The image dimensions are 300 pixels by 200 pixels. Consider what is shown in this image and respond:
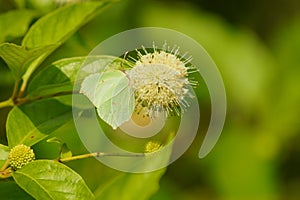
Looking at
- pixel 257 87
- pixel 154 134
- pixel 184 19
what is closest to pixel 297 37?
pixel 257 87

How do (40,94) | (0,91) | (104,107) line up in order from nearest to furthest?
(104,107)
(40,94)
(0,91)

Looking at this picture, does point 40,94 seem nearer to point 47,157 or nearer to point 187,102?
point 47,157

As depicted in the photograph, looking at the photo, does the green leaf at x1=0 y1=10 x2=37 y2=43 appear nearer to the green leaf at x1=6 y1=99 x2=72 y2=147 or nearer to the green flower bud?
the green leaf at x1=6 y1=99 x2=72 y2=147

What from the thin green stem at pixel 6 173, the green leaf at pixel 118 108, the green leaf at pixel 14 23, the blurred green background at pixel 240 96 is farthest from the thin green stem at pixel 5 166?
the blurred green background at pixel 240 96

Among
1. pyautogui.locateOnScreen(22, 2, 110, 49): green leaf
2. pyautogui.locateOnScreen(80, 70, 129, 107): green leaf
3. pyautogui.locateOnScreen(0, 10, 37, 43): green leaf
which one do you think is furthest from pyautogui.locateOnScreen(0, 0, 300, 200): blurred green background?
pyautogui.locateOnScreen(80, 70, 129, 107): green leaf

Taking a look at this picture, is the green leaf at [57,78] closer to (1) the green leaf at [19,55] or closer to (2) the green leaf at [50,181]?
(1) the green leaf at [19,55]

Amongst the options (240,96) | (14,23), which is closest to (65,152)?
(14,23)
